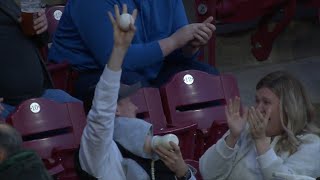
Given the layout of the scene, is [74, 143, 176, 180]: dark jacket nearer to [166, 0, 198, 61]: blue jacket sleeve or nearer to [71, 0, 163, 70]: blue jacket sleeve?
[71, 0, 163, 70]: blue jacket sleeve

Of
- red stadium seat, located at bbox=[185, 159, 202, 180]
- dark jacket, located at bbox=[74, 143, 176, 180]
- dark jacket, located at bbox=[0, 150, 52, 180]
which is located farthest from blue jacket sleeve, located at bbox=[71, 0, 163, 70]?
dark jacket, located at bbox=[0, 150, 52, 180]

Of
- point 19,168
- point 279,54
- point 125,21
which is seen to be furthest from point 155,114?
point 279,54

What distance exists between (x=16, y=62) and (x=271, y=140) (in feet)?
4.55

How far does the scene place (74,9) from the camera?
4984 millimetres

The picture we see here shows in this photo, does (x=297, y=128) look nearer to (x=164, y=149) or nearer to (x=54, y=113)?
(x=164, y=149)

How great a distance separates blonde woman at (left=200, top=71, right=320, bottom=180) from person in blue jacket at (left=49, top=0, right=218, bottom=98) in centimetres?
84

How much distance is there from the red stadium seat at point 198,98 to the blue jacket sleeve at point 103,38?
0.19 m

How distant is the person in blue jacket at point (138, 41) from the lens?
4.86 metres

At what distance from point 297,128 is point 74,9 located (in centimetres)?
155

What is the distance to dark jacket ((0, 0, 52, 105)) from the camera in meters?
4.62

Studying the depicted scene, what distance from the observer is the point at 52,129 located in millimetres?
4418

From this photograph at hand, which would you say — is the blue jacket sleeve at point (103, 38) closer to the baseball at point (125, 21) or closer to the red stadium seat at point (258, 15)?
the baseball at point (125, 21)

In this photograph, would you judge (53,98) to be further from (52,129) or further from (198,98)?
(198,98)

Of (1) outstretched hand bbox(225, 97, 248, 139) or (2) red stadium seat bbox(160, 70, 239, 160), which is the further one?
(2) red stadium seat bbox(160, 70, 239, 160)
